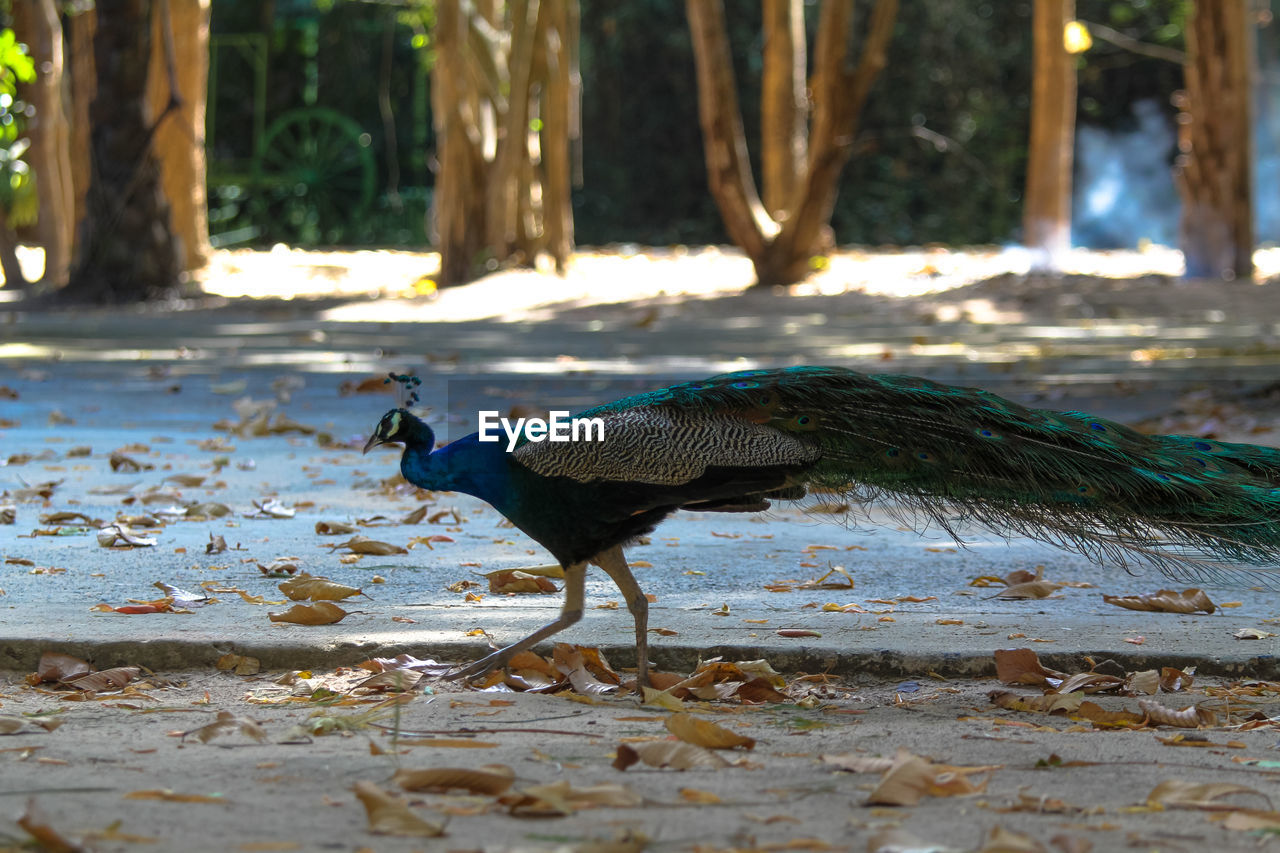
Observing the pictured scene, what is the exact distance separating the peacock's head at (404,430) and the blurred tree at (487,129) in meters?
12.5

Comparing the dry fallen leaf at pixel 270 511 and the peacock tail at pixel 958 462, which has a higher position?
the peacock tail at pixel 958 462

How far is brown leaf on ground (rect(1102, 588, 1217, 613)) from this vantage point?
4633 millimetres

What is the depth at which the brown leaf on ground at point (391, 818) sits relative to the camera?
2666mm

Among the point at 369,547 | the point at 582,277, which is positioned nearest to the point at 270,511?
the point at 369,547

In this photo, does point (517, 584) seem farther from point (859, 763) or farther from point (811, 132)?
point (811, 132)

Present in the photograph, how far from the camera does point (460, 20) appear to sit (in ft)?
52.9

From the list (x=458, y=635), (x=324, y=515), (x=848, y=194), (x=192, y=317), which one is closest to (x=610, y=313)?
(x=192, y=317)

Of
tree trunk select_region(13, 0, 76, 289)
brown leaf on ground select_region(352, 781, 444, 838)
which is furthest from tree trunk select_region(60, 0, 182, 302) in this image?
brown leaf on ground select_region(352, 781, 444, 838)

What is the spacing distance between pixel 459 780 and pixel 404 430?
4.08 ft

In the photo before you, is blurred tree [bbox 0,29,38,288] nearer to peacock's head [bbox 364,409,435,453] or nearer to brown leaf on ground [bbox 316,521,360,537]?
brown leaf on ground [bbox 316,521,360,537]

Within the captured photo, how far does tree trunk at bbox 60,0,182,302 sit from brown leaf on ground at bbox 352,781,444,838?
12997 mm

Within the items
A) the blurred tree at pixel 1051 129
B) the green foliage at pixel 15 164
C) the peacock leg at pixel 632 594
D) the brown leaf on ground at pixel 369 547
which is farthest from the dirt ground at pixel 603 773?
the green foliage at pixel 15 164

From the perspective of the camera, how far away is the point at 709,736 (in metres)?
3.25

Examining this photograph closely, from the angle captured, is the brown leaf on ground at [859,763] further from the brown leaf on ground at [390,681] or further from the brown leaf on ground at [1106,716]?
the brown leaf on ground at [390,681]
